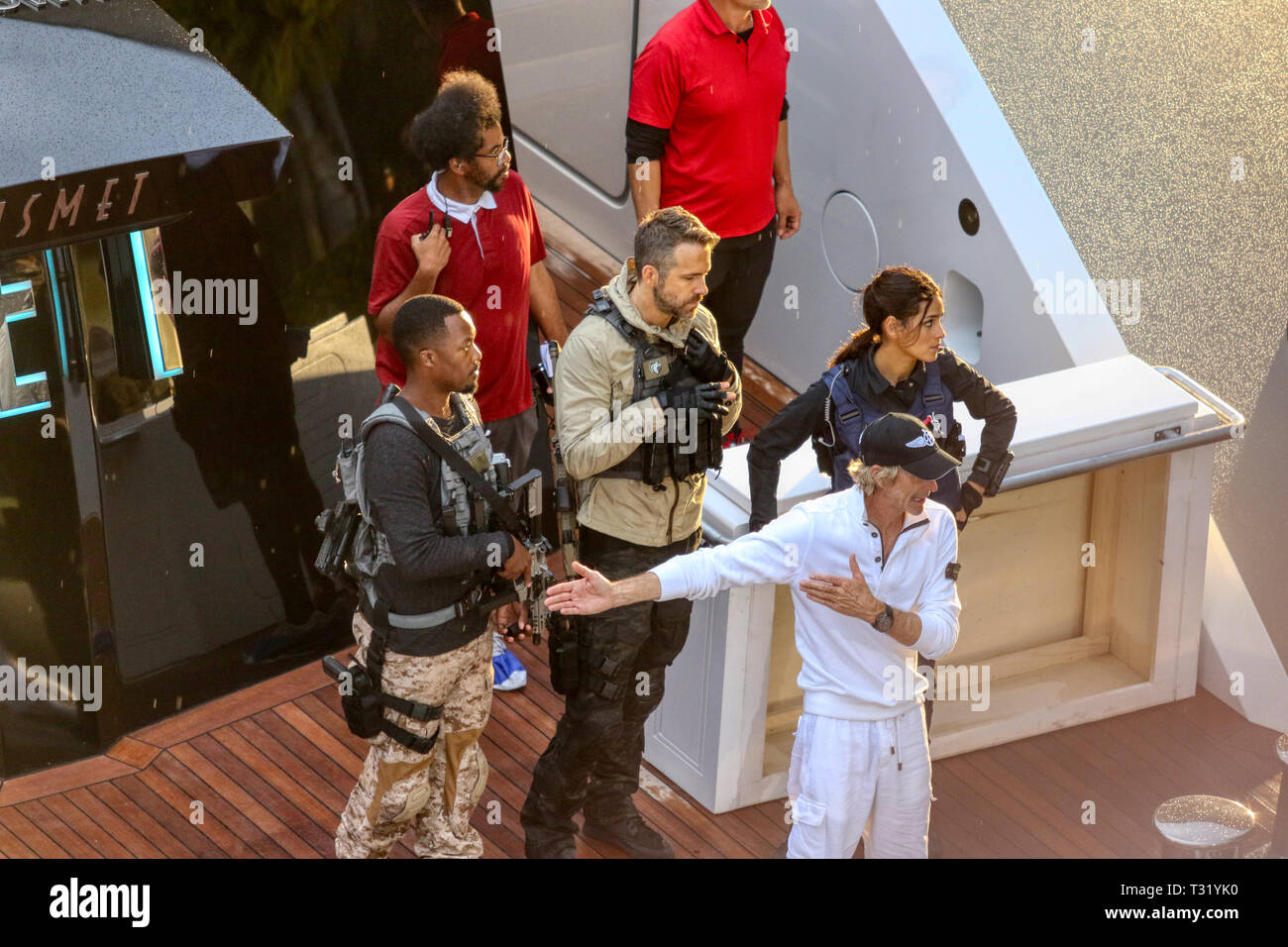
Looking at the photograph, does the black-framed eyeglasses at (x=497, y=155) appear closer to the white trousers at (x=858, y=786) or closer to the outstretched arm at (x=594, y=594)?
the outstretched arm at (x=594, y=594)

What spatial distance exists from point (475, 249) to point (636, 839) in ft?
5.67

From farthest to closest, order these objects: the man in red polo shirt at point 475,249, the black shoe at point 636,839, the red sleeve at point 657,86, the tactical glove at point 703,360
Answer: the red sleeve at point 657,86 → the black shoe at point 636,839 → the man in red polo shirt at point 475,249 → the tactical glove at point 703,360

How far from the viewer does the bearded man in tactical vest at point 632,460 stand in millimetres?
3719

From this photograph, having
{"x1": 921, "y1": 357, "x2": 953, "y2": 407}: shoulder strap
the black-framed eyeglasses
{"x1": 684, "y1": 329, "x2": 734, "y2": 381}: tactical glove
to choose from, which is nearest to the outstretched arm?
{"x1": 684, "y1": 329, "x2": 734, "y2": 381}: tactical glove

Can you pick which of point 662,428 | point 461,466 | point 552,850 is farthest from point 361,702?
point 662,428

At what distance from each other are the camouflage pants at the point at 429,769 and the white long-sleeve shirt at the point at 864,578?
0.81 m

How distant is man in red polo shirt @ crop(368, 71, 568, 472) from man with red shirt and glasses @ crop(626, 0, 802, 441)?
0.77 meters

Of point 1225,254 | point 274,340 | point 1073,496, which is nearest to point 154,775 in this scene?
point 274,340

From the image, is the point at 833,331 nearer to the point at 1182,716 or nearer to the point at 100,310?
the point at 1182,716

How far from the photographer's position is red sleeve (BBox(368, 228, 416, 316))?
4.19 meters

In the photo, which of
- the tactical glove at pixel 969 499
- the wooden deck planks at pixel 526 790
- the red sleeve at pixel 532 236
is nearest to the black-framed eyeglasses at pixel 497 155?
the red sleeve at pixel 532 236

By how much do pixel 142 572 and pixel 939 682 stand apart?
2592 millimetres

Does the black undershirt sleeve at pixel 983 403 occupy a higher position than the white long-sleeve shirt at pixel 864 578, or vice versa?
the black undershirt sleeve at pixel 983 403

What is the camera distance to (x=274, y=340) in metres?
4.96
